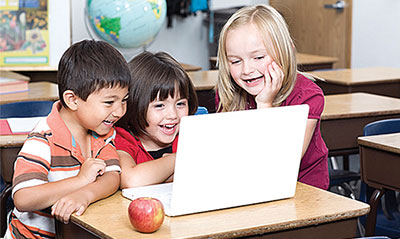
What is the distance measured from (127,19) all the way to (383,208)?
7.20ft

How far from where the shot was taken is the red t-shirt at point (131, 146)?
1789 mm

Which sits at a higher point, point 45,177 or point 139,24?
point 139,24

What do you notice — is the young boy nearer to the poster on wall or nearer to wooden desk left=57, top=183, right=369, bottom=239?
wooden desk left=57, top=183, right=369, bottom=239

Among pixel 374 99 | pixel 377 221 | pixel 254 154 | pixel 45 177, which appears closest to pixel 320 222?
pixel 254 154

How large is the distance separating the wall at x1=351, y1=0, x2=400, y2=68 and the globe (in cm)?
275

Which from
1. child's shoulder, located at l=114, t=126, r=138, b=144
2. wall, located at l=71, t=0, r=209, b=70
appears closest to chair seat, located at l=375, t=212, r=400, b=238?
child's shoulder, located at l=114, t=126, r=138, b=144

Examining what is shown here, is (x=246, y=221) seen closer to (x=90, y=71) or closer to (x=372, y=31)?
(x=90, y=71)

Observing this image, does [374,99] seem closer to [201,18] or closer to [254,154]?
[254,154]

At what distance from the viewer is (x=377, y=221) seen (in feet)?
8.05

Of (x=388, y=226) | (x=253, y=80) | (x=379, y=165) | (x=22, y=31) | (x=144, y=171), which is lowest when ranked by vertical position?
(x=388, y=226)

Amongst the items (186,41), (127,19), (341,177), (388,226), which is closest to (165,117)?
(388,226)

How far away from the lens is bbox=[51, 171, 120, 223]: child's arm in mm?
1392

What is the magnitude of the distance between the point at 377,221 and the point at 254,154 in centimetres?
124

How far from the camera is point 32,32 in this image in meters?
4.48
